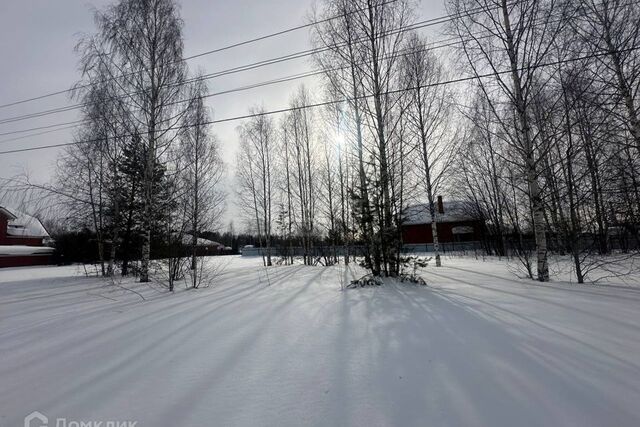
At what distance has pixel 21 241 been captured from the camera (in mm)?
30312

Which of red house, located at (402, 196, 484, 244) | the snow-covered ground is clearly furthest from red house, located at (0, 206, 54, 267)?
red house, located at (402, 196, 484, 244)

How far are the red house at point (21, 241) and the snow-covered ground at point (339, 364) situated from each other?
3066cm

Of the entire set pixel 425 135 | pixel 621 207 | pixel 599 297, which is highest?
pixel 425 135

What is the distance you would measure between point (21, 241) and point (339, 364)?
42.4 m

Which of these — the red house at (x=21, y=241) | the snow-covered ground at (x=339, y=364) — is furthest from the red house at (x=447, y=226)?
the red house at (x=21, y=241)

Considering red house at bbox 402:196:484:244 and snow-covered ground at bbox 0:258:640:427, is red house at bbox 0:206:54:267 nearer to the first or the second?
snow-covered ground at bbox 0:258:640:427

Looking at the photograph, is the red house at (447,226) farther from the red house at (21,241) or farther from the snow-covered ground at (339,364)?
the red house at (21,241)

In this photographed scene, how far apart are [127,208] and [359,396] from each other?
15.1 m

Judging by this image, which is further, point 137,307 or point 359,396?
point 137,307

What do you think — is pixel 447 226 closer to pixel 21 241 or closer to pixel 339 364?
pixel 339 364

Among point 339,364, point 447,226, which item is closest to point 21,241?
point 339,364

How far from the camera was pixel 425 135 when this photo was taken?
13.5 metres

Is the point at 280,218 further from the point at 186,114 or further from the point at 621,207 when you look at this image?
the point at 621,207

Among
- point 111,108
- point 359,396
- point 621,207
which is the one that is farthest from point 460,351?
point 111,108
